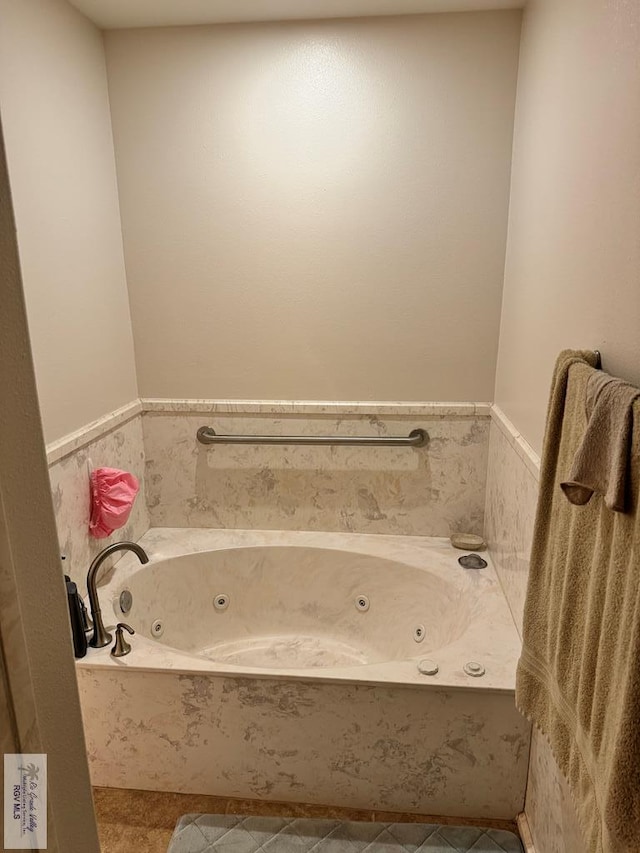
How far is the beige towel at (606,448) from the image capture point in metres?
0.75

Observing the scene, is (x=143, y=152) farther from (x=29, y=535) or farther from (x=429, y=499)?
(x=29, y=535)

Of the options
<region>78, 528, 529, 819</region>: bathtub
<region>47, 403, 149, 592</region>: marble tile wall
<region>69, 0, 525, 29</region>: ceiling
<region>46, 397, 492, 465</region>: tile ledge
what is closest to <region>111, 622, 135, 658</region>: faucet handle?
<region>78, 528, 529, 819</region>: bathtub

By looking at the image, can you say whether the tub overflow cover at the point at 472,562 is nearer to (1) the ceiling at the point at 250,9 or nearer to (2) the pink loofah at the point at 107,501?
(2) the pink loofah at the point at 107,501

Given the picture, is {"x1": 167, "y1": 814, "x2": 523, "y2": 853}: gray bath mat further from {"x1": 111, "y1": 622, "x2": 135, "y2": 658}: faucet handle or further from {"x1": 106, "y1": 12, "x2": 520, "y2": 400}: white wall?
{"x1": 106, "y1": 12, "x2": 520, "y2": 400}: white wall

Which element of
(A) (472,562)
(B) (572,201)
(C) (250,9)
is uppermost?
(C) (250,9)

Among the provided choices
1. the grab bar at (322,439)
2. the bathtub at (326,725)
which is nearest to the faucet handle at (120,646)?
the bathtub at (326,725)

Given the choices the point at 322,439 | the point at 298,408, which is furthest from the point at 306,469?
the point at 298,408

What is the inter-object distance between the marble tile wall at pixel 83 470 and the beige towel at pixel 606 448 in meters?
1.34

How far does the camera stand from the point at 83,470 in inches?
72.6

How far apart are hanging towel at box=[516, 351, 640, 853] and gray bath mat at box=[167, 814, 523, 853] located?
68 cm

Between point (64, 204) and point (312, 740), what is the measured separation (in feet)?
5.88

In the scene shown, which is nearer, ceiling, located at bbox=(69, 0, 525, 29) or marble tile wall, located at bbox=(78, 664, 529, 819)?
marble tile wall, located at bbox=(78, 664, 529, 819)

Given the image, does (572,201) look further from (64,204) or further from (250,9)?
(64,204)

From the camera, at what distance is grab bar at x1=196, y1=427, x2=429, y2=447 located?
85.4 inches
